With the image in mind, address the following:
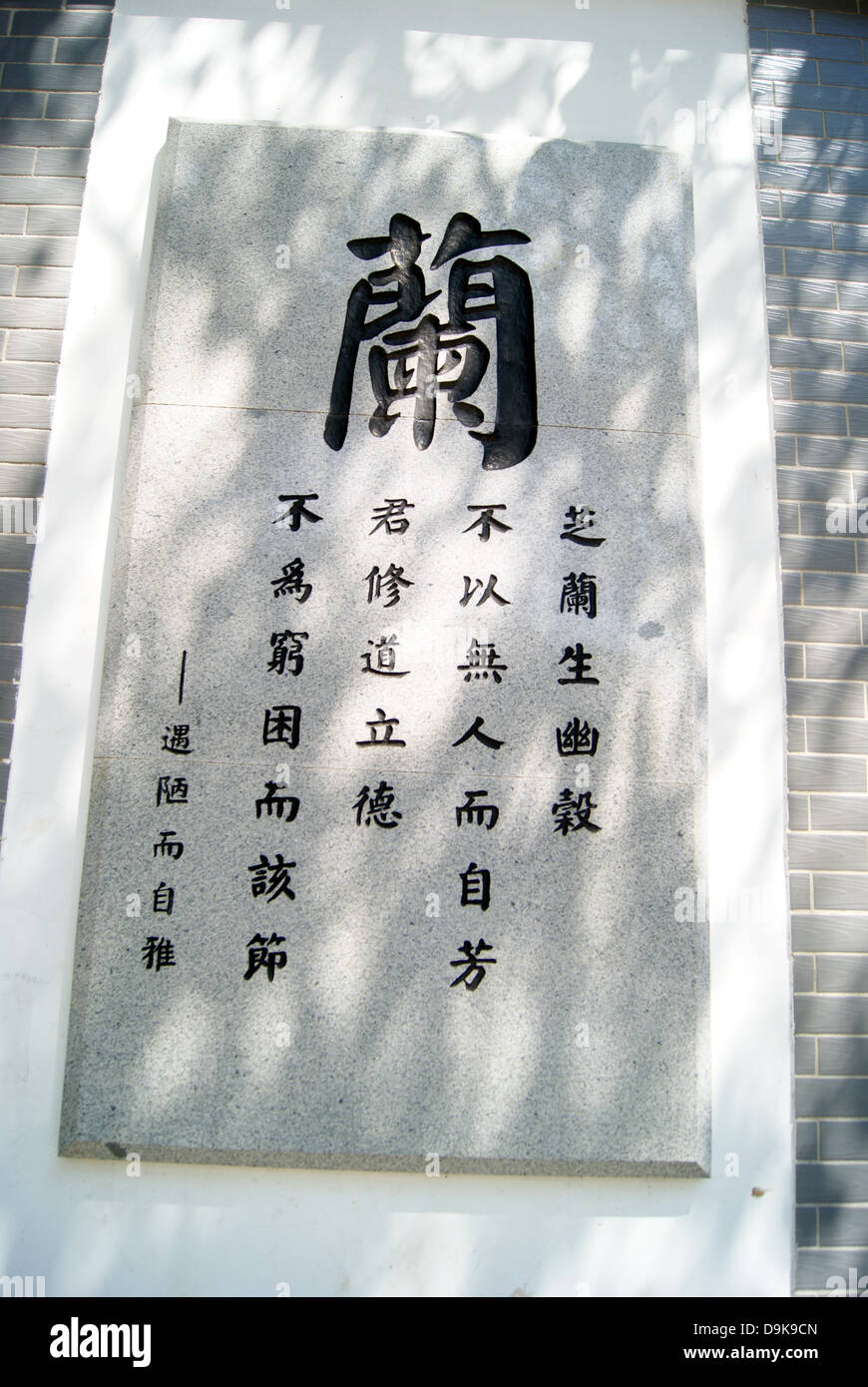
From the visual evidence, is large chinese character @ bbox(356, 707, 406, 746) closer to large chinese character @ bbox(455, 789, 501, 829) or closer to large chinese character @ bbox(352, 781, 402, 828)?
large chinese character @ bbox(352, 781, 402, 828)

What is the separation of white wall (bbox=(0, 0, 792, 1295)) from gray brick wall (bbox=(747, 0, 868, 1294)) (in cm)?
7

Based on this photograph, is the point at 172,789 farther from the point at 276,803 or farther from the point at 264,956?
the point at 264,956

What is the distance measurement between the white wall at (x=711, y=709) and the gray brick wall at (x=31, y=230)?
59mm

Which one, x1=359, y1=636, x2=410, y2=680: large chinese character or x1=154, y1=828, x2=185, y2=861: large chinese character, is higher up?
x1=359, y1=636, x2=410, y2=680: large chinese character

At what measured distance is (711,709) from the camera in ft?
9.14

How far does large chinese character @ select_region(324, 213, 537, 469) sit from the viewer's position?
280cm

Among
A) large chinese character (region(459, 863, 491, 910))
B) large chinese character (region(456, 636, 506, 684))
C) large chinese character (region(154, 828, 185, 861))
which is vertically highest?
large chinese character (region(456, 636, 506, 684))

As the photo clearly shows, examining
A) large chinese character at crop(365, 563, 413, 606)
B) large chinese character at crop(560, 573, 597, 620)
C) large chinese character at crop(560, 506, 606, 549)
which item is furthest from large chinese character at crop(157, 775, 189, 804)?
large chinese character at crop(560, 506, 606, 549)

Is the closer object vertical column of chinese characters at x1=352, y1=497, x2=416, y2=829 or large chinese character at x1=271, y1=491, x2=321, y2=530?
vertical column of chinese characters at x1=352, y1=497, x2=416, y2=829

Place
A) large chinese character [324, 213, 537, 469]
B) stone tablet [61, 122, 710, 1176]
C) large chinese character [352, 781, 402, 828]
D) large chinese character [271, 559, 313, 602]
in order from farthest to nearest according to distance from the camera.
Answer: large chinese character [324, 213, 537, 469] → large chinese character [271, 559, 313, 602] → large chinese character [352, 781, 402, 828] → stone tablet [61, 122, 710, 1176]

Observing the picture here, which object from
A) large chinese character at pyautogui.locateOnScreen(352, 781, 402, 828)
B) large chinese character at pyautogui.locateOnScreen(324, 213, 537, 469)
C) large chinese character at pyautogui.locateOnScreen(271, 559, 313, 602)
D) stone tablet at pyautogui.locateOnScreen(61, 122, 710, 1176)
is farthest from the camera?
large chinese character at pyautogui.locateOnScreen(324, 213, 537, 469)

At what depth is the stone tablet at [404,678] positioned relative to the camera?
246 centimetres

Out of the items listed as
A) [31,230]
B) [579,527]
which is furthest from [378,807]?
[31,230]

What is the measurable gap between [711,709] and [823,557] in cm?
63
